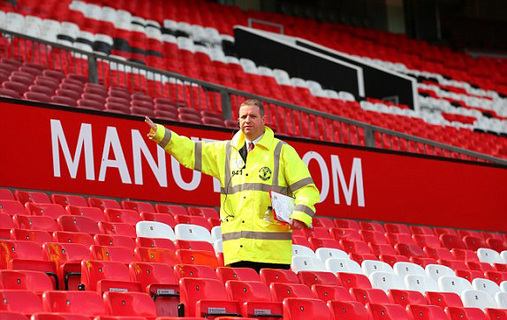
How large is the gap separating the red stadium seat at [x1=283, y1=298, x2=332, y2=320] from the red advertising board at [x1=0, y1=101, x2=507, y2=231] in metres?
3.97

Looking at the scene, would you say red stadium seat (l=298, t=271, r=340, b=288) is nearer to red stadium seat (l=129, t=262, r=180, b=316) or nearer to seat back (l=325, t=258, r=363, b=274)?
seat back (l=325, t=258, r=363, b=274)

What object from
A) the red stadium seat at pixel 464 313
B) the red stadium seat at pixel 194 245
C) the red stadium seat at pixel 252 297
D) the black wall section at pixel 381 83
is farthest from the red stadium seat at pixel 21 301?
the black wall section at pixel 381 83

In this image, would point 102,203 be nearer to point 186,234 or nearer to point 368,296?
point 186,234

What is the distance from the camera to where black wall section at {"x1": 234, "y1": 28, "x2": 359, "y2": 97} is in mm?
18656

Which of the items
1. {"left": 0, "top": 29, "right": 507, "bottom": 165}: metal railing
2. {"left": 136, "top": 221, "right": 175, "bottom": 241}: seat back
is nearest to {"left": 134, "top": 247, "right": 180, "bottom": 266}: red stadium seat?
{"left": 136, "top": 221, "right": 175, "bottom": 241}: seat back

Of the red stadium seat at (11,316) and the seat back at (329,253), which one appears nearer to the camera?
the red stadium seat at (11,316)

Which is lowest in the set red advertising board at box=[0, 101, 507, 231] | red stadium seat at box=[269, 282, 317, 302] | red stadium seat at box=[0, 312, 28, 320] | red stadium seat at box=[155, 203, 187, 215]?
red stadium seat at box=[0, 312, 28, 320]

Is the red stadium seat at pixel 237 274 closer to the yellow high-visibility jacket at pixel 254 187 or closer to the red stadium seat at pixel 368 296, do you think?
the yellow high-visibility jacket at pixel 254 187

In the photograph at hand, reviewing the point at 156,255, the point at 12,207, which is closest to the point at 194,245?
the point at 156,255

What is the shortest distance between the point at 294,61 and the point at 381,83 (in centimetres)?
214

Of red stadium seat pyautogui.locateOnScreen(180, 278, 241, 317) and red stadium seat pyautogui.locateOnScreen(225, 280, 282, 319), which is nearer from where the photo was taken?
red stadium seat pyautogui.locateOnScreen(180, 278, 241, 317)

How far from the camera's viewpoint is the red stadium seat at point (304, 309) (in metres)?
5.33

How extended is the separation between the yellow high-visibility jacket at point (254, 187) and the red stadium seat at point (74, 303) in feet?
4.35

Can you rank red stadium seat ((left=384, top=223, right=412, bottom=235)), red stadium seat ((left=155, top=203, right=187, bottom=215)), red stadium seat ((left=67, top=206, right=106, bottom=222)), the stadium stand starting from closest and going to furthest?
1. the stadium stand
2. red stadium seat ((left=67, top=206, right=106, bottom=222))
3. red stadium seat ((left=155, top=203, right=187, bottom=215))
4. red stadium seat ((left=384, top=223, right=412, bottom=235))
